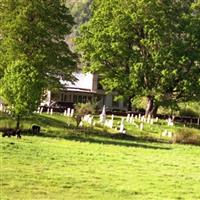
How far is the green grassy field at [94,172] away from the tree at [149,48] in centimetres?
2467

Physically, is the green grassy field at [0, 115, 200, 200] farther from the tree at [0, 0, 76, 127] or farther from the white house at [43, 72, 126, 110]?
the white house at [43, 72, 126, 110]

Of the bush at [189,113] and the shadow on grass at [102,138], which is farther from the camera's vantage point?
the bush at [189,113]

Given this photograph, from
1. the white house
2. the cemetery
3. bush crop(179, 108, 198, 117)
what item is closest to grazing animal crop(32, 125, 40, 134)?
the cemetery

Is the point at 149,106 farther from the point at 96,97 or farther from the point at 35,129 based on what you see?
the point at 35,129

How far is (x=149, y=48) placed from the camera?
6156 cm

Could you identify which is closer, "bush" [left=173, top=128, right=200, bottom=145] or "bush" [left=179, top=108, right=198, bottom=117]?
"bush" [left=173, top=128, right=200, bottom=145]

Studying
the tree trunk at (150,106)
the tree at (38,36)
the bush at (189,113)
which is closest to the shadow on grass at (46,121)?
the tree at (38,36)

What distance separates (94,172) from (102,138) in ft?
64.7

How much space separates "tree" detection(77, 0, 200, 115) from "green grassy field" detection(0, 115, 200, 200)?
24.7 m

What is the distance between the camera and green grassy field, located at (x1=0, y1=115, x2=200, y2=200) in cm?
1728

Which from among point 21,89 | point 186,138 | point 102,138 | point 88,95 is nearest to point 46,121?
point 102,138

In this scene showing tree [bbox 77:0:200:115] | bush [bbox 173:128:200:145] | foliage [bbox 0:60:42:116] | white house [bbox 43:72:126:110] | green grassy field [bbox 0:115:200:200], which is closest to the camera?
→ green grassy field [bbox 0:115:200:200]

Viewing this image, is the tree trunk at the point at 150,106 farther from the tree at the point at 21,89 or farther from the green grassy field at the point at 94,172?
the green grassy field at the point at 94,172

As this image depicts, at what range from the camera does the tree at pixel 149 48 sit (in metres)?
59.0
